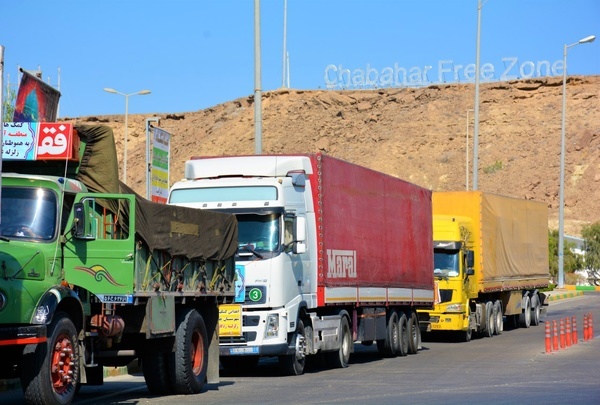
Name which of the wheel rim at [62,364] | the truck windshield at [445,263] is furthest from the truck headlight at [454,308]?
the wheel rim at [62,364]

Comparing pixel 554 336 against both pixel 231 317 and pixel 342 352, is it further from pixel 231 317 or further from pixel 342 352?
pixel 231 317

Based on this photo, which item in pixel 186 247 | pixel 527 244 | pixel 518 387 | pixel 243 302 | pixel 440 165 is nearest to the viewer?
pixel 186 247

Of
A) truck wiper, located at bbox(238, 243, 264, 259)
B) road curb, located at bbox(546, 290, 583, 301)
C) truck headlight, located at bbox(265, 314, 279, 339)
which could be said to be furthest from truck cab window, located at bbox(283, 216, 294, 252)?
road curb, located at bbox(546, 290, 583, 301)

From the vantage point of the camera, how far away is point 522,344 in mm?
27453

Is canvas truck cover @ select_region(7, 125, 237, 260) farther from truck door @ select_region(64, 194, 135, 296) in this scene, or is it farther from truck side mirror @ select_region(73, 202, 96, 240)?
truck side mirror @ select_region(73, 202, 96, 240)

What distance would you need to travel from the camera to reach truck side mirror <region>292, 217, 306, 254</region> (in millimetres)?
18609

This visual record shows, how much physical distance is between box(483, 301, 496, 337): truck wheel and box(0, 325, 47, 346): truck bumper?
21163 mm

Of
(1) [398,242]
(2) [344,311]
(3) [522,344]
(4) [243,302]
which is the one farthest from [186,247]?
(3) [522,344]

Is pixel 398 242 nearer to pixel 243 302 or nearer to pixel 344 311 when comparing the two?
pixel 344 311

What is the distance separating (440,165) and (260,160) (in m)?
93.2

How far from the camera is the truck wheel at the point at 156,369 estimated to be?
49.2 feet

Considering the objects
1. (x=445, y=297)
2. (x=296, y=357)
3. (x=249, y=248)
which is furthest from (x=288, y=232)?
(x=445, y=297)

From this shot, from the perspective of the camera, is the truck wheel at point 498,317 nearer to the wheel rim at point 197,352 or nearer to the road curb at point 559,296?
the wheel rim at point 197,352

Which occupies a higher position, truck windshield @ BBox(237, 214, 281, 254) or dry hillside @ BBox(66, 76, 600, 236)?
dry hillside @ BBox(66, 76, 600, 236)
